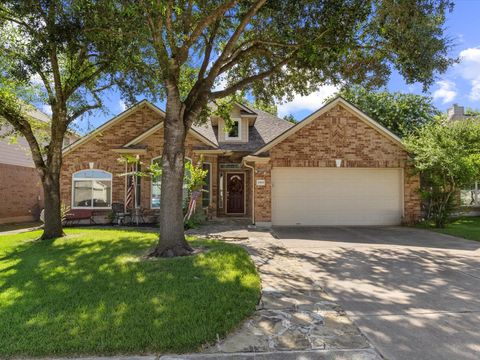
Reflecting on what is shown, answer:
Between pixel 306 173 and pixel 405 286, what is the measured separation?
9.26m

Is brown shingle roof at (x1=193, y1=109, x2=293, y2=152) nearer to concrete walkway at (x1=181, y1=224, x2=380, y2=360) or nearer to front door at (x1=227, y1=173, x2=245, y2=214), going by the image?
front door at (x1=227, y1=173, x2=245, y2=214)

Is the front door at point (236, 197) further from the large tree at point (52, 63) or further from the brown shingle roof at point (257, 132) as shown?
the large tree at point (52, 63)

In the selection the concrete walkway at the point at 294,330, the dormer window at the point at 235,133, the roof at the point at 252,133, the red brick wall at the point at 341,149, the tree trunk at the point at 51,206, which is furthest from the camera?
the dormer window at the point at 235,133

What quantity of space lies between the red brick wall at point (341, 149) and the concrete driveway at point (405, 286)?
3.47m

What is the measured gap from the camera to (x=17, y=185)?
2014 centimetres

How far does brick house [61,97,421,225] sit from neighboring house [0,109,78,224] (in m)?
3.28

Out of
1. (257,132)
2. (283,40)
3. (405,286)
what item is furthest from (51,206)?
(257,132)

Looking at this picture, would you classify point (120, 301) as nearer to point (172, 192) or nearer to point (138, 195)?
point (172, 192)

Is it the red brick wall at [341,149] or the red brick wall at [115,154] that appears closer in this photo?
the red brick wall at [341,149]

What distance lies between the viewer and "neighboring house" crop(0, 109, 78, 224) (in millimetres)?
19078

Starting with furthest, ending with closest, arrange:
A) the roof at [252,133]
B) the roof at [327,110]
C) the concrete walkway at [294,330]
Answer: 1. the roof at [252,133]
2. the roof at [327,110]
3. the concrete walkway at [294,330]

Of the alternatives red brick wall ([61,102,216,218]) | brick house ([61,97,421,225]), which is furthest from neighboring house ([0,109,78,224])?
brick house ([61,97,421,225])

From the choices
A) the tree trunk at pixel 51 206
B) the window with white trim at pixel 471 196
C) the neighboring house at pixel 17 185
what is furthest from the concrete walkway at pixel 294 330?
the window with white trim at pixel 471 196

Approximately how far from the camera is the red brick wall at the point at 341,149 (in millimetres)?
14812
